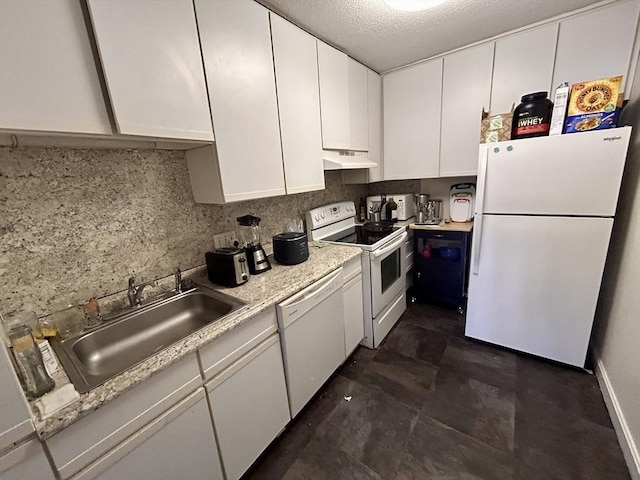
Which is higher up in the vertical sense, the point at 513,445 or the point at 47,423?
the point at 47,423

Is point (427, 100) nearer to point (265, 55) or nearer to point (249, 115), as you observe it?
point (265, 55)

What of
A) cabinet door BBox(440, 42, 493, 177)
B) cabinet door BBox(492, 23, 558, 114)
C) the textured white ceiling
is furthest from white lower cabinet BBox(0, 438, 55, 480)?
cabinet door BBox(492, 23, 558, 114)

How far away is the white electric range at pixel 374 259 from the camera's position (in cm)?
203

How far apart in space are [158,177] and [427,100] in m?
2.34

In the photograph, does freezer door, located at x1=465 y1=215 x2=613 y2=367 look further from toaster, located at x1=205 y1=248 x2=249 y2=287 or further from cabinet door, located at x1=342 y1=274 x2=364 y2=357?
toaster, located at x1=205 y1=248 x2=249 y2=287

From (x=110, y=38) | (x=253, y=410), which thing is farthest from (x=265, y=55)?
(x=253, y=410)

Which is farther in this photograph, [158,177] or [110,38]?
[158,177]

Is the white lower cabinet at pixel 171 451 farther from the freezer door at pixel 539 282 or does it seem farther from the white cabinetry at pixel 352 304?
the freezer door at pixel 539 282

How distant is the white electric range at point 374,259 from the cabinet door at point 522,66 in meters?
1.33

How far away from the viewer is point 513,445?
137 centimetres

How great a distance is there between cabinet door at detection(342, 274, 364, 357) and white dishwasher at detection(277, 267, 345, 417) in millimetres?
81

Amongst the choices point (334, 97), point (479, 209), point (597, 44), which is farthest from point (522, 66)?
point (334, 97)

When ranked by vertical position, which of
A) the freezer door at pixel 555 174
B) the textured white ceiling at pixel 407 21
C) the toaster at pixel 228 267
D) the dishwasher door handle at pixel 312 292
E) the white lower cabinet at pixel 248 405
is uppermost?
the textured white ceiling at pixel 407 21

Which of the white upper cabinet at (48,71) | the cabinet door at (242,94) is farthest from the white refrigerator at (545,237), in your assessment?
the white upper cabinet at (48,71)
